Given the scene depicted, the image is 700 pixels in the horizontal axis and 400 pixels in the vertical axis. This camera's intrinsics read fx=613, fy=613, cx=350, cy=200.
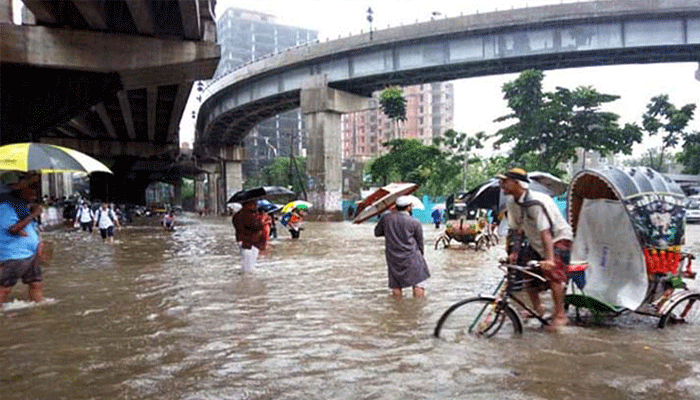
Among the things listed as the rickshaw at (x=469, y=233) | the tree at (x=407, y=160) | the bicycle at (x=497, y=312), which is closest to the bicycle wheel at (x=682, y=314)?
the bicycle at (x=497, y=312)

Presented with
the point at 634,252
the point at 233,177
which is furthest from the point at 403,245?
the point at 233,177

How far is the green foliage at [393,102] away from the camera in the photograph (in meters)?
43.2

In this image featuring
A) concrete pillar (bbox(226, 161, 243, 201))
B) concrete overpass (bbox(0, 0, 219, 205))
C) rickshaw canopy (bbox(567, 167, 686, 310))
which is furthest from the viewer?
concrete pillar (bbox(226, 161, 243, 201))

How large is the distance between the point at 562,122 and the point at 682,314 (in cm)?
3434

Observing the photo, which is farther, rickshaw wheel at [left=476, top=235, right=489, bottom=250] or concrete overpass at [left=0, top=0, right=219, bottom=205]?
rickshaw wheel at [left=476, top=235, right=489, bottom=250]

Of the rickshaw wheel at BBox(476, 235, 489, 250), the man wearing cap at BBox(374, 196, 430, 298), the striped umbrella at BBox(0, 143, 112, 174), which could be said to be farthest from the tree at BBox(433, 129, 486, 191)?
the striped umbrella at BBox(0, 143, 112, 174)

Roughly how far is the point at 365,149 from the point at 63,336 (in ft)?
394

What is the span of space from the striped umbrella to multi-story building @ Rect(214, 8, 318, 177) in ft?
320

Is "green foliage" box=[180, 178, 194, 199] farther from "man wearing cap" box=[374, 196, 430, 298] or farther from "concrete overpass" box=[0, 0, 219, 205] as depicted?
"man wearing cap" box=[374, 196, 430, 298]

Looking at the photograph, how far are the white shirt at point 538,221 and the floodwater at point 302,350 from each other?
100cm

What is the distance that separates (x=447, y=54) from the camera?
33.3 meters

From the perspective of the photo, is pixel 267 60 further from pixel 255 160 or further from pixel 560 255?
pixel 255 160

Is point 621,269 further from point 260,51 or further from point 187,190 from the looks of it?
point 187,190

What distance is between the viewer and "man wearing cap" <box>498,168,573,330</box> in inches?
249
